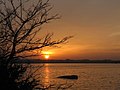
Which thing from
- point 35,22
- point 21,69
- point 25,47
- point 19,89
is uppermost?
point 35,22

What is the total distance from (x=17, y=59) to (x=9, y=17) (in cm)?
130

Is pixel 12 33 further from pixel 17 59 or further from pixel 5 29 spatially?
pixel 17 59

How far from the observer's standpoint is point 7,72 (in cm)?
882

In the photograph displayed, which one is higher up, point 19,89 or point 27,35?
point 27,35

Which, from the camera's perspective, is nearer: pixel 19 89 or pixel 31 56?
pixel 19 89

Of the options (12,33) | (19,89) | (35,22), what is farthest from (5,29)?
(19,89)

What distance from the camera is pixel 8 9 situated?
9289mm

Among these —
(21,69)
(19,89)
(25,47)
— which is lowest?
(19,89)

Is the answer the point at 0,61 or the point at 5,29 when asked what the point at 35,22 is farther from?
the point at 0,61

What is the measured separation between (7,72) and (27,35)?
4.04 feet

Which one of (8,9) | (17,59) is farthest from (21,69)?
(8,9)

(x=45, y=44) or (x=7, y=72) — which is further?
(x=45, y=44)

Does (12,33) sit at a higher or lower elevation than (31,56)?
higher

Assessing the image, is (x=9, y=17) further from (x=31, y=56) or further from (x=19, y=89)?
(x=19, y=89)
